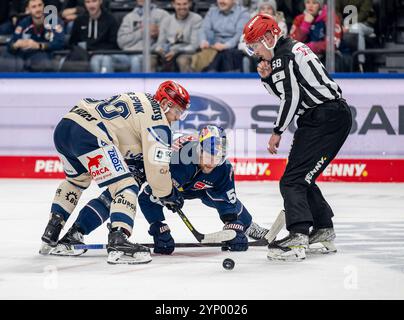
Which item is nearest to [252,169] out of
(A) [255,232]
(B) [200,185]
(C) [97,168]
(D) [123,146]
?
(A) [255,232]

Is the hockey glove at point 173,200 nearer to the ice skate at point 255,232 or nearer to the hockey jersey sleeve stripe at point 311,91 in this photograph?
the ice skate at point 255,232

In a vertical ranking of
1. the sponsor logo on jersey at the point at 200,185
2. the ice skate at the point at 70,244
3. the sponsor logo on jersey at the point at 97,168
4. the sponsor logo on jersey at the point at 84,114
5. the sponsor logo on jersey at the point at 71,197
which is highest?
the sponsor logo on jersey at the point at 84,114

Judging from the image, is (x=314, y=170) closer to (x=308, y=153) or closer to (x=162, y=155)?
(x=308, y=153)

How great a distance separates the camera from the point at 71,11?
12891 millimetres

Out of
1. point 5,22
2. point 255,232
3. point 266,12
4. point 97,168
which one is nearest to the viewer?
→ point 97,168

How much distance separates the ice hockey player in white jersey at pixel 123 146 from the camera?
662 centimetres

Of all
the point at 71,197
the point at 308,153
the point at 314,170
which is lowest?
the point at 71,197

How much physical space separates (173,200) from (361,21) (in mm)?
5944

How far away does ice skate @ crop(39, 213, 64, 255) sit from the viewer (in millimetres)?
7055

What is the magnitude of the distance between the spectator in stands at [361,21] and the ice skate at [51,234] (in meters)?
5.90

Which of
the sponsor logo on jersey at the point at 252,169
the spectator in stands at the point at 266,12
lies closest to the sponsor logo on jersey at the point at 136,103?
the spectator in stands at the point at 266,12

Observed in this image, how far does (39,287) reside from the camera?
5762 mm

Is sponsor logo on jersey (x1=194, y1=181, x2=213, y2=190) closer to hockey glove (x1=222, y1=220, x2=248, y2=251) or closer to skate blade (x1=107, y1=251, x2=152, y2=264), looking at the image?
hockey glove (x1=222, y1=220, x2=248, y2=251)

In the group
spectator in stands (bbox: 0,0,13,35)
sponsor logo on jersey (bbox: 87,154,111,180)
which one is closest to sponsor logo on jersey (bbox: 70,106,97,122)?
sponsor logo on jersey (bbox: 87,154,111,180)
